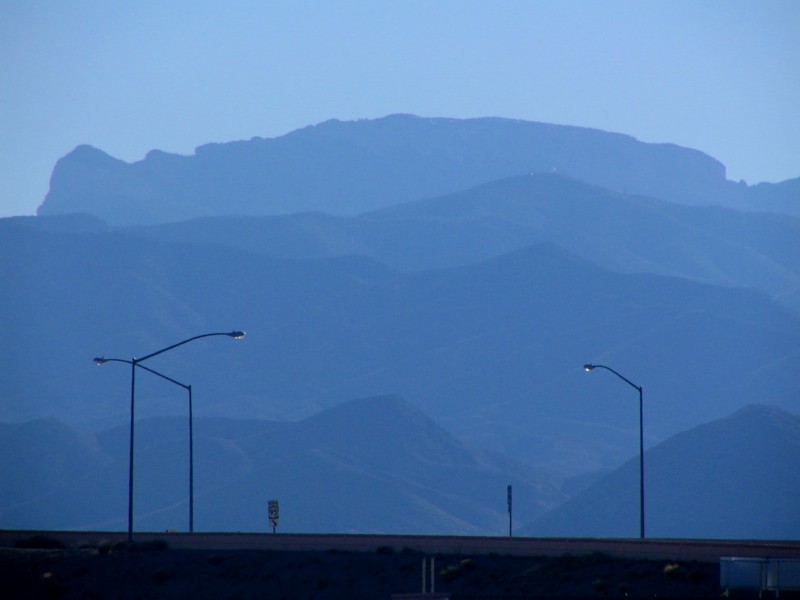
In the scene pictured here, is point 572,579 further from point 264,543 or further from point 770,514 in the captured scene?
point 770,514

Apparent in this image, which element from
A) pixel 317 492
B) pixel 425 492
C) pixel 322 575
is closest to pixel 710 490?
pixel 425 492

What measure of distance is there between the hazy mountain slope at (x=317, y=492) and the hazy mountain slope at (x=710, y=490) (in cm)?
1703

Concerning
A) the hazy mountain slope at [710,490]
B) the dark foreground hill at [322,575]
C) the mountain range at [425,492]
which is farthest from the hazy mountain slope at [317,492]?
the dark foreground hill at [322,575]

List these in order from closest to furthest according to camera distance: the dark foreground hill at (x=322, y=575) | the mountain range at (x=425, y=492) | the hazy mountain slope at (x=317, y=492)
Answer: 1. the dark foreground hill at (x=322, y=575)
2. the mountain range at (x=425, y=492)
3. the hazy mountain slope at (x=317, y=492)

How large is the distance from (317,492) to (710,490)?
1840 inches

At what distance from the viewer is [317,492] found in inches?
7170

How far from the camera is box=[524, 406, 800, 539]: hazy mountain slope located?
156 meters

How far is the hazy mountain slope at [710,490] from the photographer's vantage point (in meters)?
156

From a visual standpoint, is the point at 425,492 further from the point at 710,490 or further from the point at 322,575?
the point at 322,575

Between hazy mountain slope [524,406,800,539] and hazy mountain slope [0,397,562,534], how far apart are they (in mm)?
17031

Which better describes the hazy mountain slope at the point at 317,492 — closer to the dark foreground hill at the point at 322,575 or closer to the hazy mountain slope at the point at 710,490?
the hazy mountain slope at the point at 710,490

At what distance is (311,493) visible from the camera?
182250 millimetres

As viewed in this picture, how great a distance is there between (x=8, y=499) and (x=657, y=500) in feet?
284

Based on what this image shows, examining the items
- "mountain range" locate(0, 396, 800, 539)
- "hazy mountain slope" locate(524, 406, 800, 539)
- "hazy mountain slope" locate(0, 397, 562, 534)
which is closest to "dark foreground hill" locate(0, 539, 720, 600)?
"hazy mountain slope" locate(524, 406, 800, 539)
